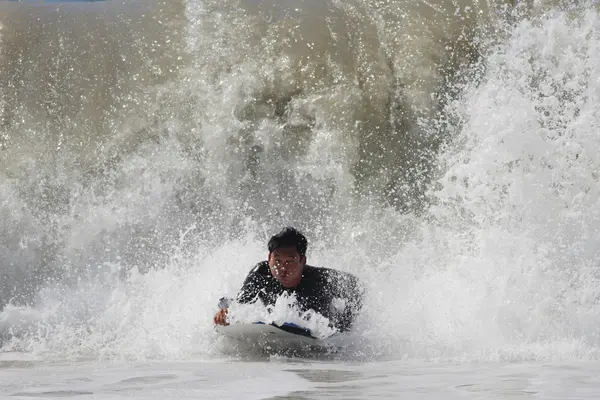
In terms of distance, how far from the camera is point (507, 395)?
3.67 metres

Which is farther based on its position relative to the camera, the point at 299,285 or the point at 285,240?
the point at 299,285

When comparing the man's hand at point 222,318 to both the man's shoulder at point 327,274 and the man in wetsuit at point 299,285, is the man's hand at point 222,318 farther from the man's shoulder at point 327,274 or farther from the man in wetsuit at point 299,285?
the man's shoulder at point 327,274

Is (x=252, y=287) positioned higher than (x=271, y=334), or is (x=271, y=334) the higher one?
(x=252, y=287)

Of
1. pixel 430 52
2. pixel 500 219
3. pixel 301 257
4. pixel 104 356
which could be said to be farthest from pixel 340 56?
pixel 104 356

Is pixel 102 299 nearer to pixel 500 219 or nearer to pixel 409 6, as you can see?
pixel 500 219

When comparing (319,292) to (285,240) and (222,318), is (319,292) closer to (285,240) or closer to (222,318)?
(285,240)

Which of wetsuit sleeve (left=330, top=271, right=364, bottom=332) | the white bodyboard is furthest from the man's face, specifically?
the white bodyboard

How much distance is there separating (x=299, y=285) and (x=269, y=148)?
3.48m

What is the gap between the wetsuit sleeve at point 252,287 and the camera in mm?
5901

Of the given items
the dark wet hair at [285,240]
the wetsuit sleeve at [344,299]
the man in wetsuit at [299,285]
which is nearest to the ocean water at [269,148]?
the wetsuit sleeve at [344,299]

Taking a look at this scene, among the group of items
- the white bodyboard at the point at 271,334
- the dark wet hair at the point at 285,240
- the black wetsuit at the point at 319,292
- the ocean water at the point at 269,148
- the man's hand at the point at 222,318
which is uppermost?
the ocean water at the point at 269,148

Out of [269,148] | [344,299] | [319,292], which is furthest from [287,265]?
[269,148]

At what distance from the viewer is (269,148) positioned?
30.1ft

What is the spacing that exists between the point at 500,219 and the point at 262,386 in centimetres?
352
